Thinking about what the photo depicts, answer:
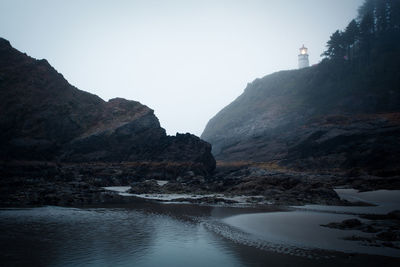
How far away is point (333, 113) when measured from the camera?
8919 cm

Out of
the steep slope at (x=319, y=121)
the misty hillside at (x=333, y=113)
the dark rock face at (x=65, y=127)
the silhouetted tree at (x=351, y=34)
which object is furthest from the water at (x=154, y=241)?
the silhouetted tree at (x=351, y=34)

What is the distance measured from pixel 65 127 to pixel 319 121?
6643 cm

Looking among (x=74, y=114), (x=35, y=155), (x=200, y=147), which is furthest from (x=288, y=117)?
(x=35, y=155)

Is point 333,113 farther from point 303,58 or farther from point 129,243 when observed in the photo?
point 129,243

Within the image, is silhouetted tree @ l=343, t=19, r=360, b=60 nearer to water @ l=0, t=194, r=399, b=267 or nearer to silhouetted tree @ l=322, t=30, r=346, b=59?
silhouetted tree @ l=322, t=30, r=346, b=59

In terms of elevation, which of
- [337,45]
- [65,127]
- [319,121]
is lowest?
[65,127]

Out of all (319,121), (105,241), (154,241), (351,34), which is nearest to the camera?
(105,241)

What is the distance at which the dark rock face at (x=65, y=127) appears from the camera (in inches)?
2543

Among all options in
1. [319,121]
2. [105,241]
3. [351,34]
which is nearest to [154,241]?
[105,241]

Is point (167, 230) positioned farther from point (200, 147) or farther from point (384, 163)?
point (200, 147)

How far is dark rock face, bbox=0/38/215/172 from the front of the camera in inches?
2543

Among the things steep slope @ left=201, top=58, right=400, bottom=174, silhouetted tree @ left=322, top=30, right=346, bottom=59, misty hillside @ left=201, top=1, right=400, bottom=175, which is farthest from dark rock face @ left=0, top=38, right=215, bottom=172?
silhouetted tree @ left=322, top=30, right=346, bottom=59

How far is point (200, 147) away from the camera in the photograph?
2744 inches

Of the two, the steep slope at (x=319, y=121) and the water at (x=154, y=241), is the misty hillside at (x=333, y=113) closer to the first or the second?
the steep slope at (x=319, y=121)
